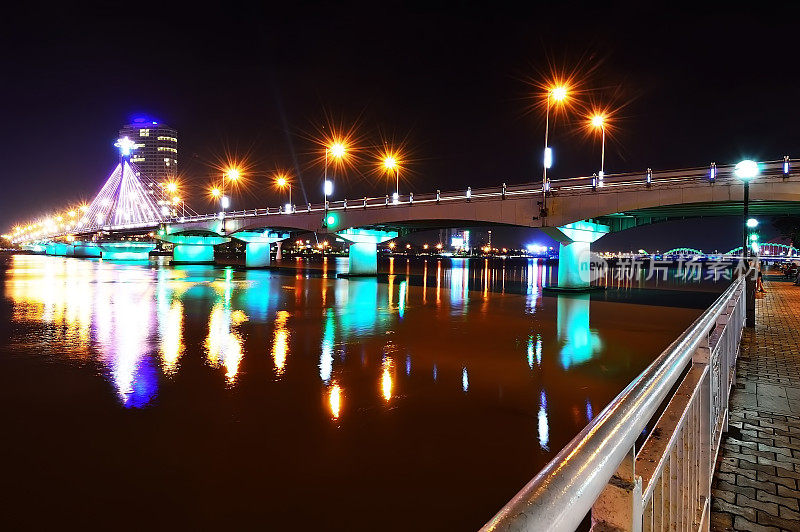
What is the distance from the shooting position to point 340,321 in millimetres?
18609

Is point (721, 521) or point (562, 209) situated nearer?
point (721, 521)

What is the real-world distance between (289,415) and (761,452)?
20.2 ft

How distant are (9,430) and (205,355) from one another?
17.2ft

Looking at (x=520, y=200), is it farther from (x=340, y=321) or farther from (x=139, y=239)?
(x=139, y=239)

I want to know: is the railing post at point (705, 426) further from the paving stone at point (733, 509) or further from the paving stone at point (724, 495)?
the paving stone at point (724, 495)

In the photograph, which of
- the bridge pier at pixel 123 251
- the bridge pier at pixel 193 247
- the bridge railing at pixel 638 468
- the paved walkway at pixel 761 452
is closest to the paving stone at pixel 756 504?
the paved walkway at pixel 761 452

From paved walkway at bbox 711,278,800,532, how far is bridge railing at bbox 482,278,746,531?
4.36ft

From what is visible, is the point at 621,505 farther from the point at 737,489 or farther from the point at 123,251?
the point at 123,251

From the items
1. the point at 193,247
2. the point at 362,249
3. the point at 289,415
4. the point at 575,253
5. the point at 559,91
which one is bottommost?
the point at 289,415

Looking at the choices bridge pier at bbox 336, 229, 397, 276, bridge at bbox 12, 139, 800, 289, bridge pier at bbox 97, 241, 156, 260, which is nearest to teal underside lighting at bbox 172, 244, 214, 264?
bridge at bbox 12, 139, 800, 289

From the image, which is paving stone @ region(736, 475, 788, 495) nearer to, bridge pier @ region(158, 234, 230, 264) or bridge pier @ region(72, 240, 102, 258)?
bridge pier @ region(158, 234, 230, 264)

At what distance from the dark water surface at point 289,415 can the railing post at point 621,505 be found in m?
3.68

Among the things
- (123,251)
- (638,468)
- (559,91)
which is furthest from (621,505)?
(123,251)

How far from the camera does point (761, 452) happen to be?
18.3 feet
